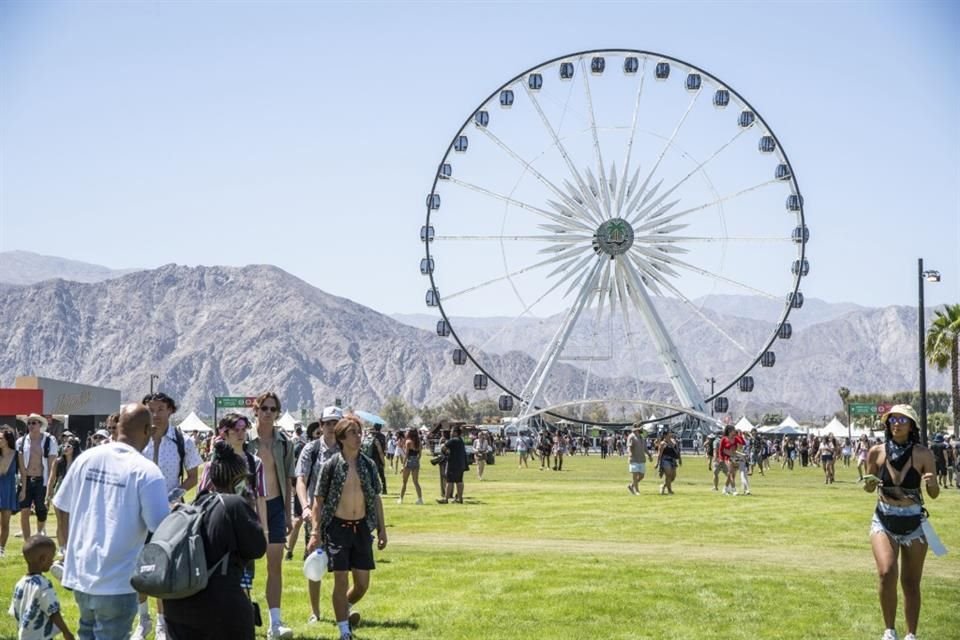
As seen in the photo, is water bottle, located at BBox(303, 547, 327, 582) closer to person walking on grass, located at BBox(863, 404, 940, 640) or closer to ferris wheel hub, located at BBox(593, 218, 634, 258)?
person walking on grass, located at BBox(863, 404, 940, 640)

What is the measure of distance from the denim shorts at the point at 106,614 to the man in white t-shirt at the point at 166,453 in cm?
299

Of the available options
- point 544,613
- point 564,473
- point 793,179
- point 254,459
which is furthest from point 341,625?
point 793,179

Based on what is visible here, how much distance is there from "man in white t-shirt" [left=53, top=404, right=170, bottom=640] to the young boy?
1368 mm

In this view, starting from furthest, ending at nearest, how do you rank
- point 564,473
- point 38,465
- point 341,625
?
point 564,473, point 38,465, point 341,625

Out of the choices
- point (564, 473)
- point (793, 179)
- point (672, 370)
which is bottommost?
point (564, 473)

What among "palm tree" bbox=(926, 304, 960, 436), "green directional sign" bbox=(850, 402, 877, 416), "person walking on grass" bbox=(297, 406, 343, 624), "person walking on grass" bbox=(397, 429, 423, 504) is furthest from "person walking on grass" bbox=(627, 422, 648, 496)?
"palm tree" bbox=(926, 304, 960, 436)

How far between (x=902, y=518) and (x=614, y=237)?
1890 inches

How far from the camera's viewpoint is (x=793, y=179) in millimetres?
58375

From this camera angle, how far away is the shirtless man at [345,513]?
11.5 m

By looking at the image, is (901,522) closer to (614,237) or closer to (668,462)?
(668,462)

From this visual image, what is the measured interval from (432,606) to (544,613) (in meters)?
1.15

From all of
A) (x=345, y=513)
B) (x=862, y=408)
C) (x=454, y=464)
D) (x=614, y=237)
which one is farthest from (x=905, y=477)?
(x=862, y=408)

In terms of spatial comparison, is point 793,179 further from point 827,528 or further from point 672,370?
point 827,528

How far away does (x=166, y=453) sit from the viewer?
11352 millimetres
